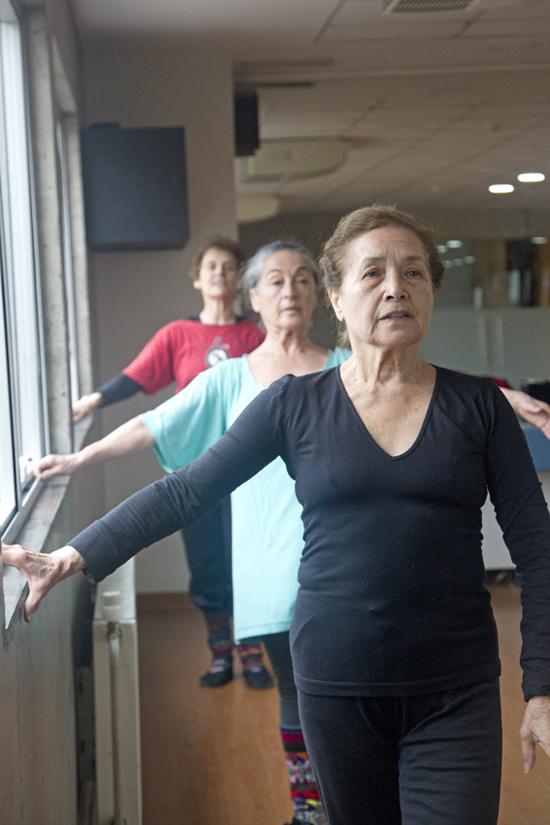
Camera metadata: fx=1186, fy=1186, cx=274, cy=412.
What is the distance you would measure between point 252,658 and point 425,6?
2.72 metres

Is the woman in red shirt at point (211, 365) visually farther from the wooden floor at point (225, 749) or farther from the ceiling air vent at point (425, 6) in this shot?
the ceiling air vent at point (425, 6)

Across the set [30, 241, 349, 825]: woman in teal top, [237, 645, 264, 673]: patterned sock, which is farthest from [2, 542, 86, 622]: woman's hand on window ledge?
[237, 645, 264, 673]: patterned sock

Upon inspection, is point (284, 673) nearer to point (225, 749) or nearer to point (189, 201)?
point (225, 749)

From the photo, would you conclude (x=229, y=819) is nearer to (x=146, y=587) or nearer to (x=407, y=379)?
(x=407, y=379)

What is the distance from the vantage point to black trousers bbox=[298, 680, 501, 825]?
1785 millimetres

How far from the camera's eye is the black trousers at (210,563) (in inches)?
187

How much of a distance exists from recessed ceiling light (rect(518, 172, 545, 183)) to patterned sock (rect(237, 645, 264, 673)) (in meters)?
2.68

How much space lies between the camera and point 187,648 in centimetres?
531

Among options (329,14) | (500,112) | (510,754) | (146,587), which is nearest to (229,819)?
(510,754)

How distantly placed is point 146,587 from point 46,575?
427 centimetres

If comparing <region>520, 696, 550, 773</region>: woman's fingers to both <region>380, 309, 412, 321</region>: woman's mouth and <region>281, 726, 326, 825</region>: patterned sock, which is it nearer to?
<region>380, 309, 412, 321</region>: woman's mouth

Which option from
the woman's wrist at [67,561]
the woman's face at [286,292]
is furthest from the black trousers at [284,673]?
the woman's wrist at [67,561]

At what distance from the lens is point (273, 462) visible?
286cm

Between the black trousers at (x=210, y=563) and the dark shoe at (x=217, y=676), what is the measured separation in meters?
0.23
